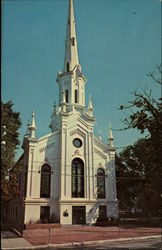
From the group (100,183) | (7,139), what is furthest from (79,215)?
(7,139)

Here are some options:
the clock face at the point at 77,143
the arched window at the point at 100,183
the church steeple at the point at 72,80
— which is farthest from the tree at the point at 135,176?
the church steeple at the point at 72,80

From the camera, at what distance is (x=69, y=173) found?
2856 centimetres

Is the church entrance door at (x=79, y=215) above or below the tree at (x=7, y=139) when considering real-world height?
below

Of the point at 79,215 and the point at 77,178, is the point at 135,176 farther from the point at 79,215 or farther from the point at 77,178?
the point at 79,215

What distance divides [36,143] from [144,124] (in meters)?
20.3

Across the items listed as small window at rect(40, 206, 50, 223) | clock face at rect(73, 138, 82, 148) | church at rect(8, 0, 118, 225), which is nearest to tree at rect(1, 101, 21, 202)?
church at rect(8, 0, 118, 225)

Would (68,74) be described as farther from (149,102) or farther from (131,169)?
(149,102)

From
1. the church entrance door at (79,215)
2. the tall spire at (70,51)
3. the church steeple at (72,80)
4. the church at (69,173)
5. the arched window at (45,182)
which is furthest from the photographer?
the tall spire at (70,51)

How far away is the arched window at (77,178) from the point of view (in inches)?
1139

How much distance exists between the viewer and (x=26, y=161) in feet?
91.8

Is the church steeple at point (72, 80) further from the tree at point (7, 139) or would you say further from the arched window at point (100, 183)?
the tree at point (7, 139)

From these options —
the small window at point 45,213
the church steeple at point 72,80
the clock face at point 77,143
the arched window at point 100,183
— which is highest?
the church steeple at point 72,80

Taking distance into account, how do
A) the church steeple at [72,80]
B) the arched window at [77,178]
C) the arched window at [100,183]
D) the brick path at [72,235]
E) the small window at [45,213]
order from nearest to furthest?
1. the brick path at [72,235]
2. the small window at [45,213]
3. the arched window at [77,178]
4. the arched window at [100,183]
5. the church steeple at [72,80]

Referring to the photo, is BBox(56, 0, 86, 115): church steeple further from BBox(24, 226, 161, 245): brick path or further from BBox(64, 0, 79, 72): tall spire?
BBox(24, 226, 161, 245): brick path
